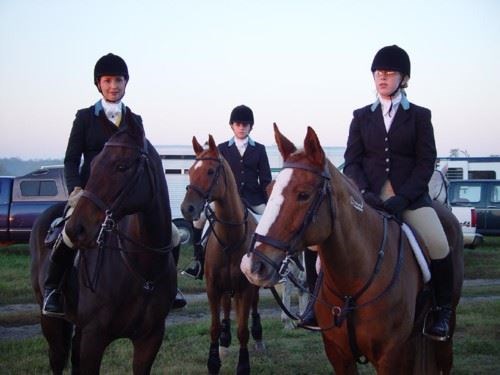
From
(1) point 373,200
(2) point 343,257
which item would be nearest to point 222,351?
(1) point 373,200

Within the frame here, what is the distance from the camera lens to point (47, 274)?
516 centimetres

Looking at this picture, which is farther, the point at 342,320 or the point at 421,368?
the point at 421,368

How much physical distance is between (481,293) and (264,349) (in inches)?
263

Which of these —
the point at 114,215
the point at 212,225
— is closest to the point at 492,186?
the point at 212,225

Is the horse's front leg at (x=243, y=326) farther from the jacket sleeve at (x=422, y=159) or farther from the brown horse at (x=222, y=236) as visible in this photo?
the jacket sleeve at (x=422, y=159)

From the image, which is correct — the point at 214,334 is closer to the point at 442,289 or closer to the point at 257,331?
the point at 257,331

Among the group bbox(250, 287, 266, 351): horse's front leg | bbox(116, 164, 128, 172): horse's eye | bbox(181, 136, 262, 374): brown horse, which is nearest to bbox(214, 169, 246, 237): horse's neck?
bbox(181, 136, 262, 374): brown horse

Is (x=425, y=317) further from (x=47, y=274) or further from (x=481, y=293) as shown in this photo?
(x=481, y=293)

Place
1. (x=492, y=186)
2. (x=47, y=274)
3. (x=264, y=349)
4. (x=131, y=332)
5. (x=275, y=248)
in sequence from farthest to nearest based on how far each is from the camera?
(x=492, y=186)
(x=264, y=349)
(x=47, y=274)
(x=131, y=332)
(x=275, y=248)

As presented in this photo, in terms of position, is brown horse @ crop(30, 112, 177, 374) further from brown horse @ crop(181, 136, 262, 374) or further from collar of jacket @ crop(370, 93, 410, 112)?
brown horse @ crop(181, 136, 262, 374)

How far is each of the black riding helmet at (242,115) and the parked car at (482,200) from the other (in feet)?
46.4

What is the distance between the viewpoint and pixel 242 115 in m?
9.38

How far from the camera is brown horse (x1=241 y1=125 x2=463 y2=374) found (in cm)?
339

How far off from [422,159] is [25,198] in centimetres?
1603
